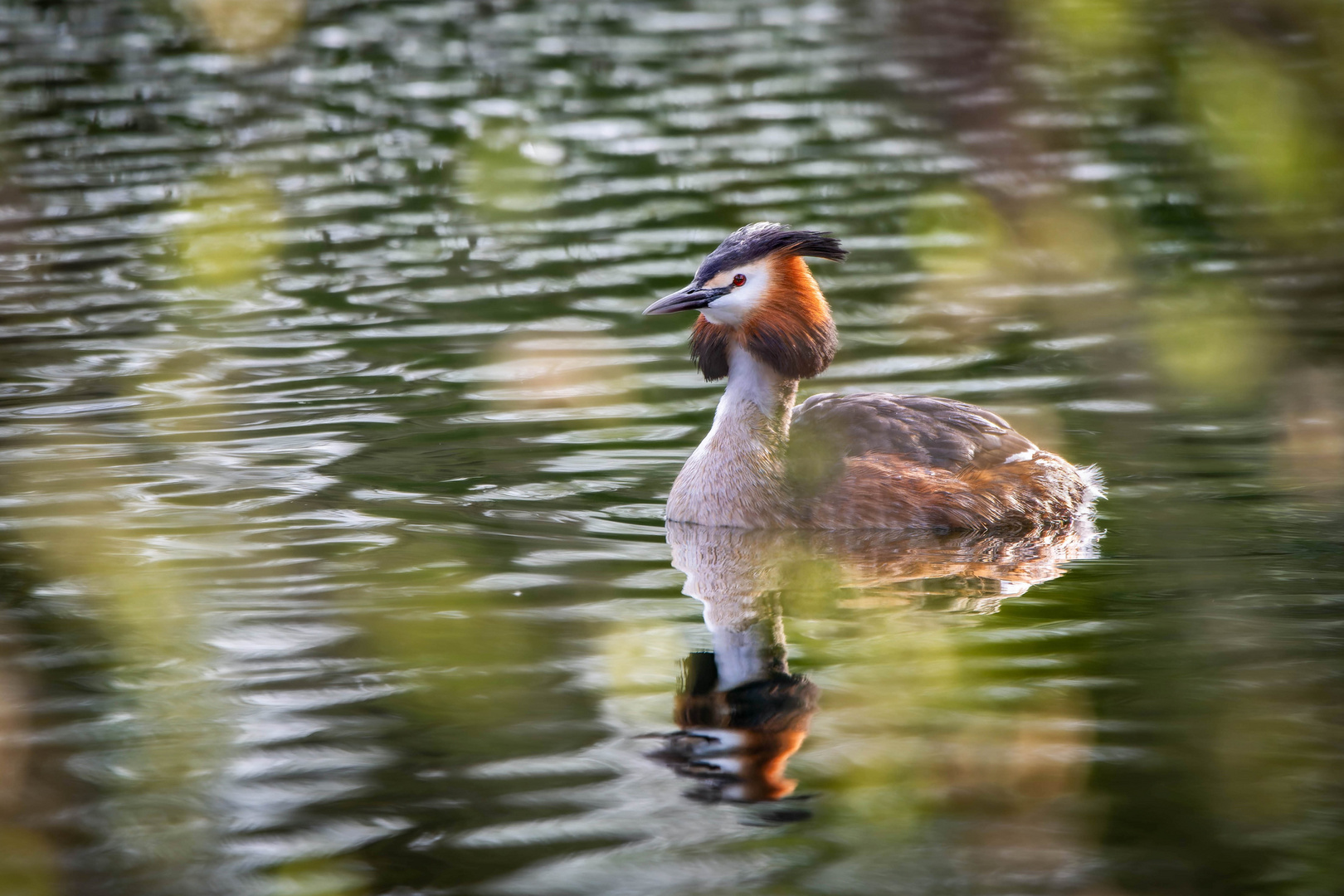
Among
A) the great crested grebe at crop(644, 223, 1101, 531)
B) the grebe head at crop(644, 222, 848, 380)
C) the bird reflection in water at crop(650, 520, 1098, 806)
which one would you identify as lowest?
the bird reflection in water at crop(650, 520, 1098, 806)

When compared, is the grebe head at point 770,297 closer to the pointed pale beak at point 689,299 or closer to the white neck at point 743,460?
the pointed pale beak at point 689,299

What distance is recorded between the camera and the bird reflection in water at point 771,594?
5.89 metres

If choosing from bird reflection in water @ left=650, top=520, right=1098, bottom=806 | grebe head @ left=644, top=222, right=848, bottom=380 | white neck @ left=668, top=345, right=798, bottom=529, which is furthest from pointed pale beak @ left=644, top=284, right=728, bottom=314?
bird reflection in water @ left=650, top=520, right=1098, bottom=806

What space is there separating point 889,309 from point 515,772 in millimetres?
7722

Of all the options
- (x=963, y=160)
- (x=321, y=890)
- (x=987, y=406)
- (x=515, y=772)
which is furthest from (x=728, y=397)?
(x=963, y=160)

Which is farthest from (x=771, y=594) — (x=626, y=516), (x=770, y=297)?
(x=770, y=297)

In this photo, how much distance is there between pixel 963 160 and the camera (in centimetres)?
1728

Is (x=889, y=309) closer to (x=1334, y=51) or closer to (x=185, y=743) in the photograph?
(x=185, y=743)

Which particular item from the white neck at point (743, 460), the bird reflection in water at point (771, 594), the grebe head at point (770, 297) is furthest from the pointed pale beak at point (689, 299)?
the bird reflection in water at point (771, 594)

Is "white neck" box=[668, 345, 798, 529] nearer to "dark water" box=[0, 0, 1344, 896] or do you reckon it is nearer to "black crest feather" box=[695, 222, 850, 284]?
"dark water" box=[0, 0, 1344, 896]

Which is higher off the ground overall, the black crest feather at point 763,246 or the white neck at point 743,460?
the black crest feather at point 763,246

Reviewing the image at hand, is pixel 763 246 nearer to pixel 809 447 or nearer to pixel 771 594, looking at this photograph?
pixel 809 447

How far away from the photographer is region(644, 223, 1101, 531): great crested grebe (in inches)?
346

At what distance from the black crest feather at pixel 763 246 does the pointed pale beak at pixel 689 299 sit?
58mm
